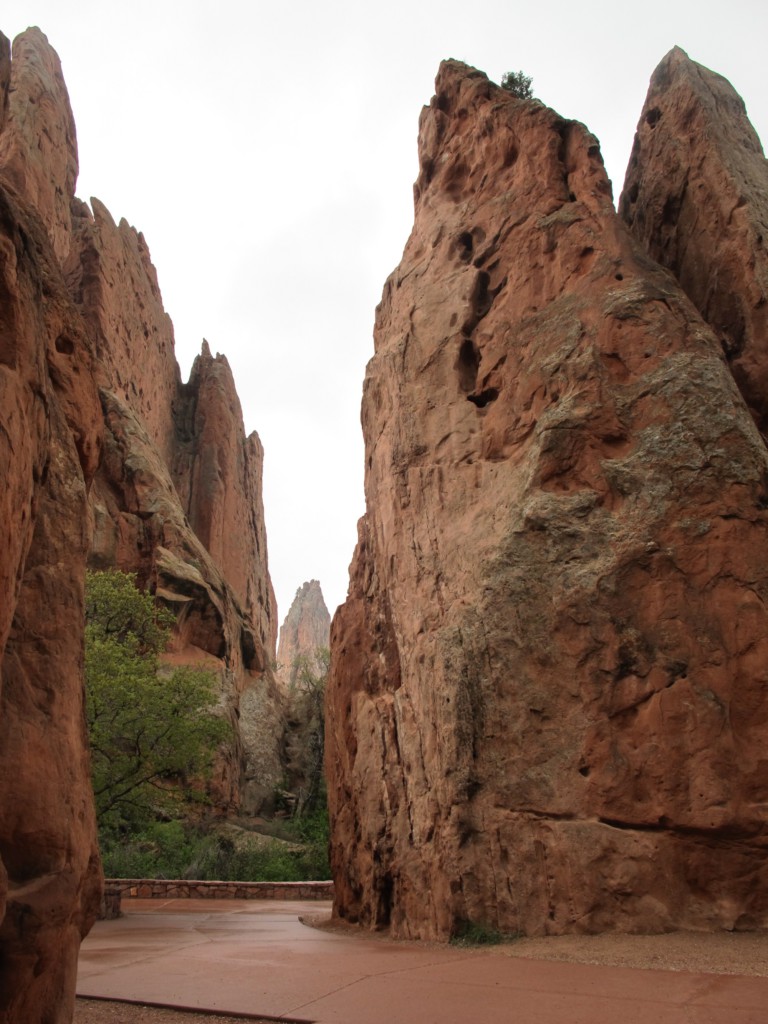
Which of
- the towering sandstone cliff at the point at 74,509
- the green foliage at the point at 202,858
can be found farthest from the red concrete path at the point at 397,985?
the green foliage at the point at 202,858

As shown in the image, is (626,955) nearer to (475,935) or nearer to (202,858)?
(475,935)

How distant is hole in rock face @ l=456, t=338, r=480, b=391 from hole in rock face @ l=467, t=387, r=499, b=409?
284 millimetres

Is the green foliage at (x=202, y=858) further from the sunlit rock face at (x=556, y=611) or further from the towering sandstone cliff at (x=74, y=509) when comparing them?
the sunlit rock face at (x=556, y=611)

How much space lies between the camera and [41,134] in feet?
124

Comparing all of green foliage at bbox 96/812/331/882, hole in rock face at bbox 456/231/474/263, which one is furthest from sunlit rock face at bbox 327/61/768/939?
green foliage at bbox 96/812/331/882

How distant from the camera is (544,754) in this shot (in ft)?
32.6

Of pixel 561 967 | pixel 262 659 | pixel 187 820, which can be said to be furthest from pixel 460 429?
pixel 262 659

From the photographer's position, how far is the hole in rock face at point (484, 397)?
13.9 meters

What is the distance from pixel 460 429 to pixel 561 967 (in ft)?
27.5

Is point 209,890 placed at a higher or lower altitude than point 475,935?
lower

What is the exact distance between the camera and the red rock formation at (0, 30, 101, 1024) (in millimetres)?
4148

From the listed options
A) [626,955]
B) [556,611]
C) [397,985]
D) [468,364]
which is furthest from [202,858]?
[397,985]

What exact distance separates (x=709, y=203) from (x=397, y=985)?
14.4 meters

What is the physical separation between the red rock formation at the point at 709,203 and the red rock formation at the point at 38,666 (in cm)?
1147
